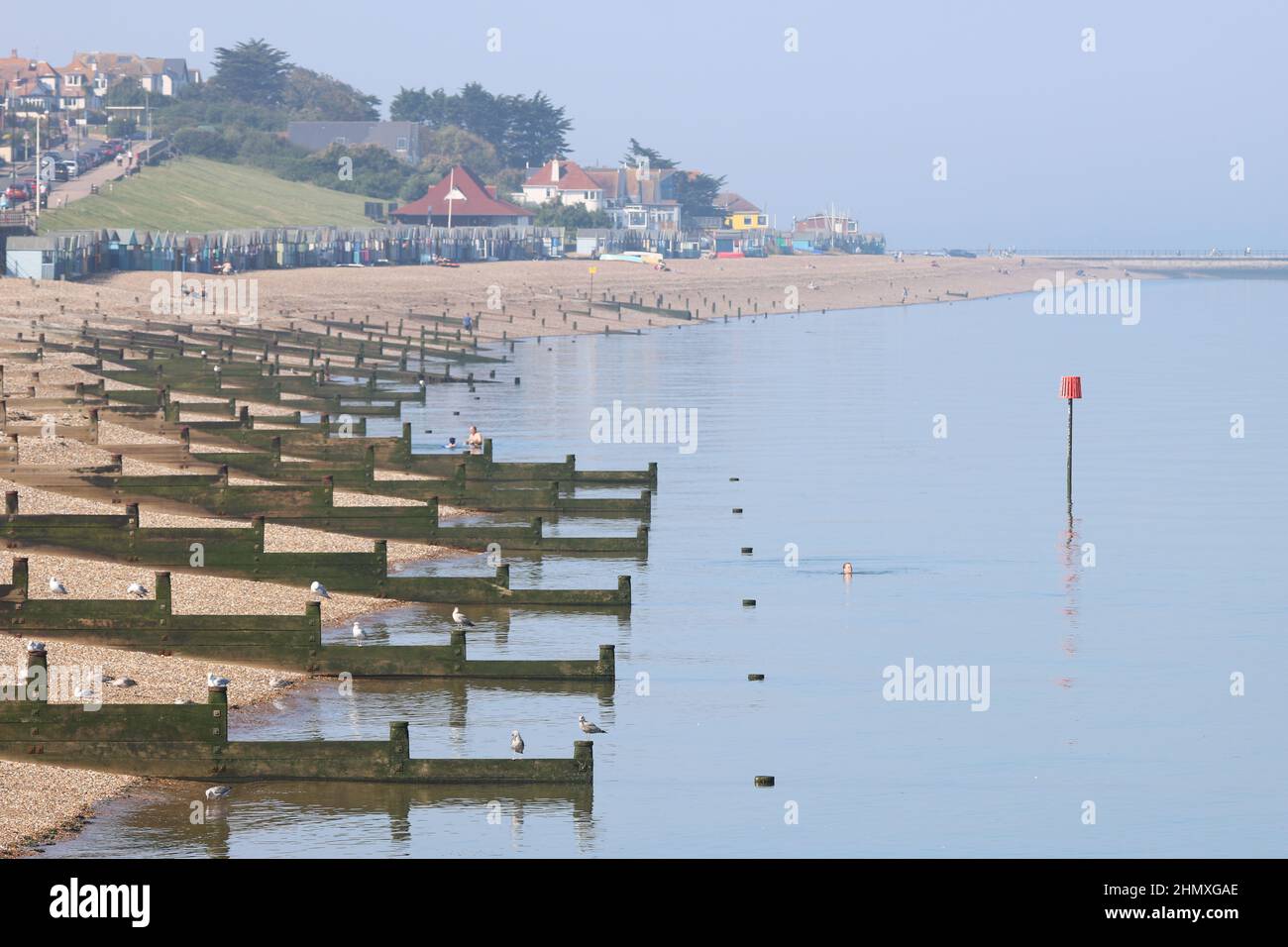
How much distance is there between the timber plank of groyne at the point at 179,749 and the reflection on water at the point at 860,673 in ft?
1.06

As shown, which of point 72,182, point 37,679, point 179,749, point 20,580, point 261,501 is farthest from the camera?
point 72,182

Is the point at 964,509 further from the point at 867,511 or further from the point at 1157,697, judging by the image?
the point at 1157,697

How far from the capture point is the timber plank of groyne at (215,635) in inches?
1246

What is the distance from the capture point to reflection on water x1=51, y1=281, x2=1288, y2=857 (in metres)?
26.2

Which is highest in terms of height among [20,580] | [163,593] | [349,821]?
[20,580]

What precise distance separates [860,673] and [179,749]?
1425 cm

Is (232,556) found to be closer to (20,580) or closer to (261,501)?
(20,580)

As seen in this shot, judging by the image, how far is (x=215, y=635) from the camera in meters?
31.8

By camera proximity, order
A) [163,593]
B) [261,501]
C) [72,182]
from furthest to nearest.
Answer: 1. [72,182]
2. [261,501]
3. [163,593]

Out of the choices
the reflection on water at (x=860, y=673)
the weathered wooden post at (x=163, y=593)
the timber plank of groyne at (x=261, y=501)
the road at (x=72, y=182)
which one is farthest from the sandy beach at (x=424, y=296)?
the weathered wooden post at (x=163, y=593)

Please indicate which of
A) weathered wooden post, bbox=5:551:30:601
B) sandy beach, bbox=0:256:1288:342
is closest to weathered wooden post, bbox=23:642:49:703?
weathered wooden post, bbox=5:551:30:601

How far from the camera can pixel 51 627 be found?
31750mm

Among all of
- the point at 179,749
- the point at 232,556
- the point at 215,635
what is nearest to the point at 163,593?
the point at 215,635
